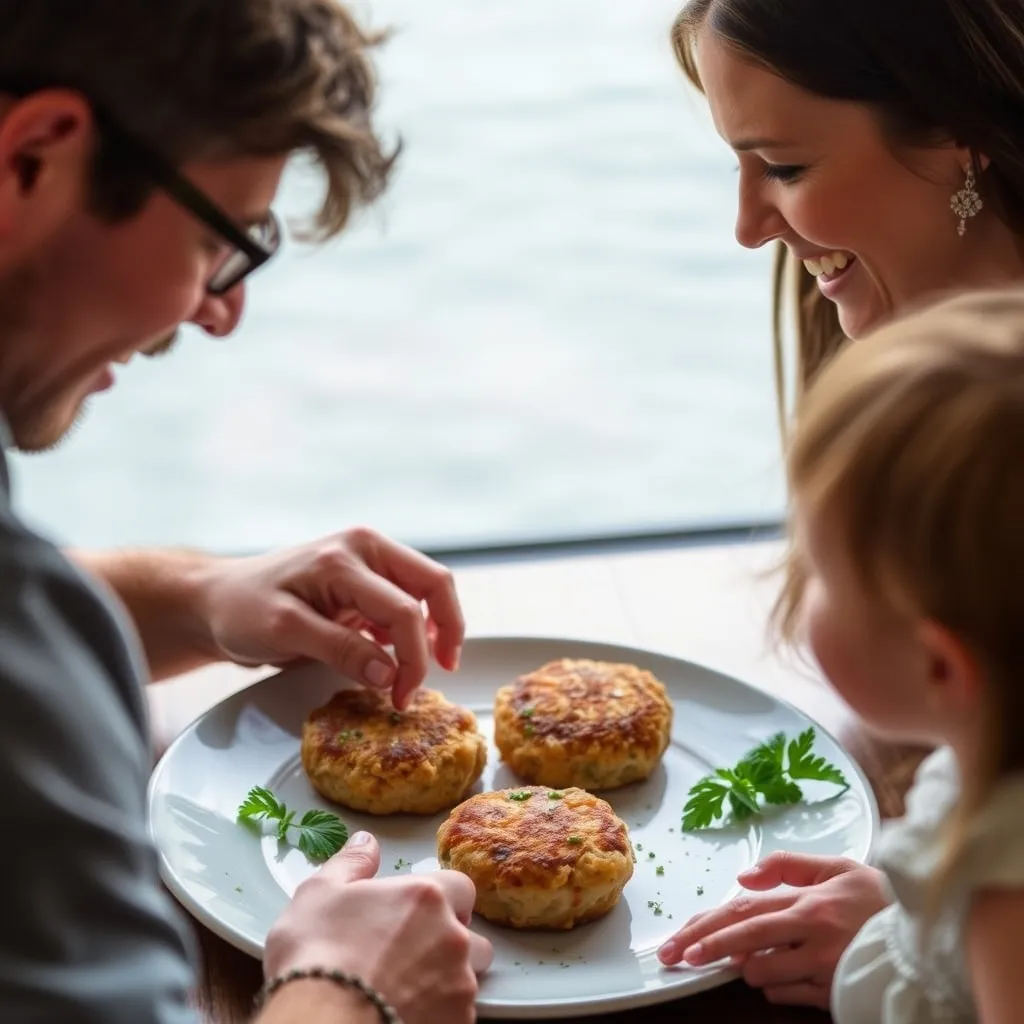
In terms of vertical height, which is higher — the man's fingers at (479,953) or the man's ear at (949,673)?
the man's ear at (949,673)

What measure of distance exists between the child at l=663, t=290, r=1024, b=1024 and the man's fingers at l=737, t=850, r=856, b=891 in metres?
0.30

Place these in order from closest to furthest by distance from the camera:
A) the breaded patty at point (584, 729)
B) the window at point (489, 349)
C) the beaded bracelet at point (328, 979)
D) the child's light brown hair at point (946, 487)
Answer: the child's light brown hair at point (946, 487) < the beaded bracelet at point (328, 979) < the breaded patty at point (584, 729) < the window at point (489, 349)

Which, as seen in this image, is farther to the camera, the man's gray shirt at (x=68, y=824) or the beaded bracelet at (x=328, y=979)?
the beaded bracelet at (x=328, y=979)

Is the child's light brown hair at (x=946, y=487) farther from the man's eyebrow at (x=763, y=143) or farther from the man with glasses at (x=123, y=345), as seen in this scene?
the man's eyebrow at (x=763, y=143)

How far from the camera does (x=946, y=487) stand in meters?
0.89

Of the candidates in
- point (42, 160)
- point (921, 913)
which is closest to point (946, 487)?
point (921, 913)

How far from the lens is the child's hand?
1243 millimetres

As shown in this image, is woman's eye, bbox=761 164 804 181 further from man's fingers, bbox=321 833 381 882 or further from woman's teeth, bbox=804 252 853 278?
man's fingers, bbox=321 833 381 882

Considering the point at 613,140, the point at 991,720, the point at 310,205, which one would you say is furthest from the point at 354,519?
the point at 991,720

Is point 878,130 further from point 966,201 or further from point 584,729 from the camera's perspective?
point 584,729

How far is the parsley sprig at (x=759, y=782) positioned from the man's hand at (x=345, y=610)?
35cm

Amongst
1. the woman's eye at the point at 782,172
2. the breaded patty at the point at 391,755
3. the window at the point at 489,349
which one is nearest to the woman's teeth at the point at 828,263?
the woman's eye at the point at 782,172

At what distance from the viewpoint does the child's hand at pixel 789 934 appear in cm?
124

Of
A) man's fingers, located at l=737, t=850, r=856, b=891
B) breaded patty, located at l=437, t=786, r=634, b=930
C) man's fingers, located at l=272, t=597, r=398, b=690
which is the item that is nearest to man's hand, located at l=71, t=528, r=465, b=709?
man's fingers, located at l=272, t=597, r=398, b=690
